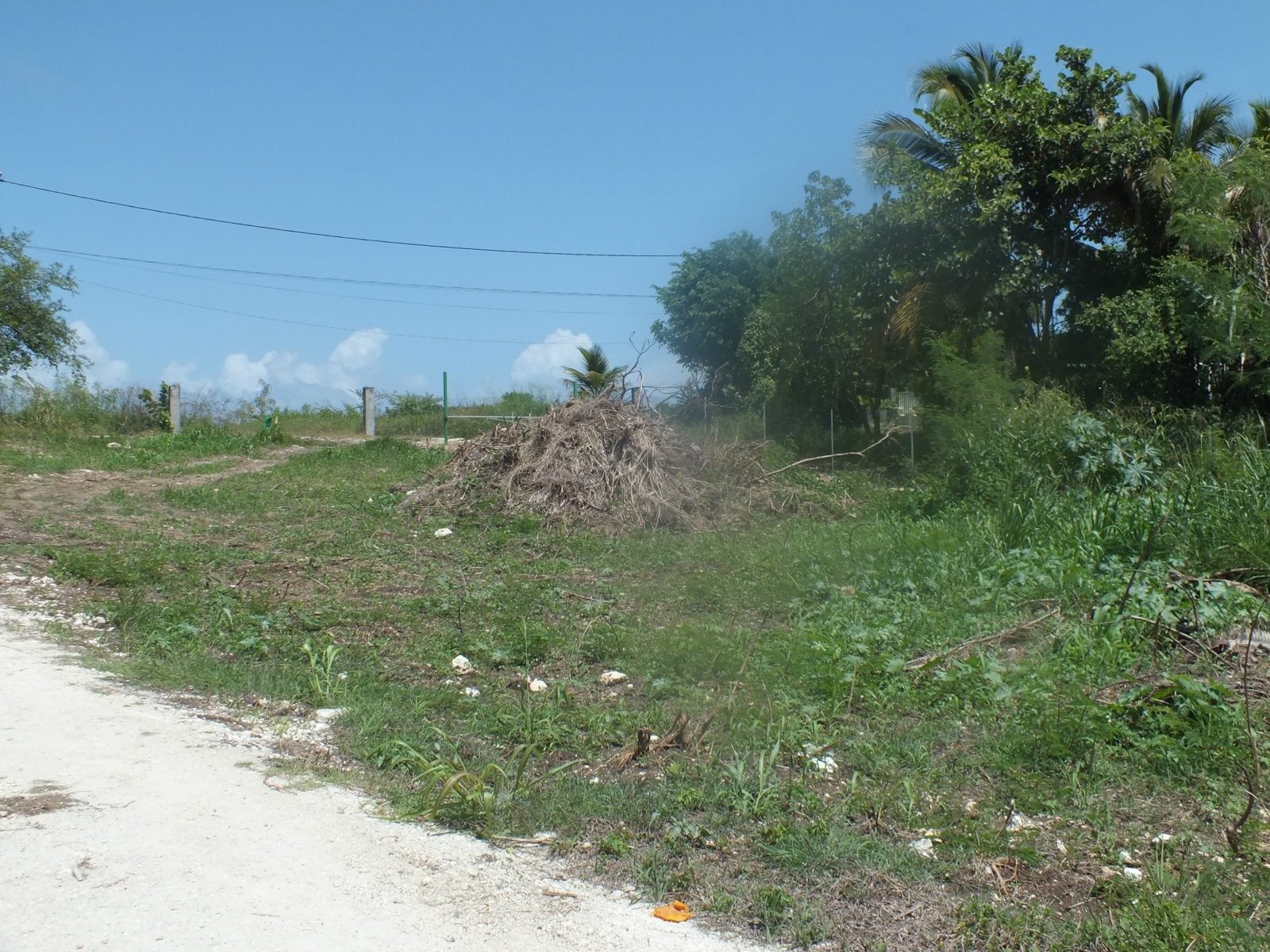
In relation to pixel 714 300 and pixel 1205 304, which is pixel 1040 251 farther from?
pixel 714 300

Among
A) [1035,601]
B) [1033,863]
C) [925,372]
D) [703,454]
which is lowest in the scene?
[1033,863]

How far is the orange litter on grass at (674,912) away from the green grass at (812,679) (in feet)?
0.27

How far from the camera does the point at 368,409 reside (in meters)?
23.4

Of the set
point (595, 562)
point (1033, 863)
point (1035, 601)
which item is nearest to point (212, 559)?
point (595, 562)

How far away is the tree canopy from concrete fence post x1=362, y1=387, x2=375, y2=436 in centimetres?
924

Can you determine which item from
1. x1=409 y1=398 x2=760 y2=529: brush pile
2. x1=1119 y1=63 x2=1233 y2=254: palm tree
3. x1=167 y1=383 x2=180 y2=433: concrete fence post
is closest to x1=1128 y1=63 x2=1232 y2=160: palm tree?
x1=1119 y1=63 x2=1233 y2=254: palm tree

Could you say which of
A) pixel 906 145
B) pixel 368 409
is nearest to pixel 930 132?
pixel 906 145

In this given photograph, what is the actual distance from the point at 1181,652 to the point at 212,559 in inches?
283

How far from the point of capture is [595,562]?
951 centimetres

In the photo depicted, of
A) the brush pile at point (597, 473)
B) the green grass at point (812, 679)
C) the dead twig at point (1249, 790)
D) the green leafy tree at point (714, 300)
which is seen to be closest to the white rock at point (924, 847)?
the green grass at point (812, 679)

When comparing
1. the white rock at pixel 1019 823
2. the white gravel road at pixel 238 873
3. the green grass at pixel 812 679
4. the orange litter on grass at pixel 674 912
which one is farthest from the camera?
the white rock at pixel 1019 823

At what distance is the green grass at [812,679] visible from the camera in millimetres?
3453

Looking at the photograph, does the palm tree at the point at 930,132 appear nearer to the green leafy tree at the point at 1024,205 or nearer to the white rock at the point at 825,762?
the green leafy tree at the point at 1024,205

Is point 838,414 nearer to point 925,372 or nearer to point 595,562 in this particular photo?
point 925,372
